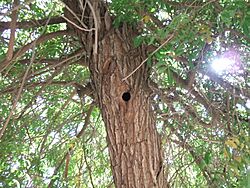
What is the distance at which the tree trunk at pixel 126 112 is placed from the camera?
176cm

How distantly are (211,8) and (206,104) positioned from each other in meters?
0.63

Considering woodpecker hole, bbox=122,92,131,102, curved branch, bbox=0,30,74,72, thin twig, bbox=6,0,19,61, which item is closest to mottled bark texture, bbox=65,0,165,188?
woodpecker hole, bbox=122,92,131,102

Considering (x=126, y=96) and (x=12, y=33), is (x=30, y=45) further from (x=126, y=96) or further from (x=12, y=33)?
(x=126, y=96)

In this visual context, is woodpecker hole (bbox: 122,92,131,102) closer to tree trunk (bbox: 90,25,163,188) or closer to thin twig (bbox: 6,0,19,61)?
tree trunk (bbox: 90,25,163,188)

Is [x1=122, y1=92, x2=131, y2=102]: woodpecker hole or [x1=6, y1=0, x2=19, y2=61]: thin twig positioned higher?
[x1=6, y1=0, x2=19, y2=61]: thin twig

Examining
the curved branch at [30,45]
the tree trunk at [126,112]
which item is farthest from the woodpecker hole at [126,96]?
the curved branch at [30,45]

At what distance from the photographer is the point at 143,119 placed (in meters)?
1.84

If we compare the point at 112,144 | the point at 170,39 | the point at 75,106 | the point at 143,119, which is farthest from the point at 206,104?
the point at 75,106

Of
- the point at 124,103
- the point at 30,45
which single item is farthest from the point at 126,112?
the point at 30,45

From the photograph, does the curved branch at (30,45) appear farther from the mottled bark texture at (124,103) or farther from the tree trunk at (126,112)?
the tree trunk at (126,112)

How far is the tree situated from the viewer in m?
A: 1.64

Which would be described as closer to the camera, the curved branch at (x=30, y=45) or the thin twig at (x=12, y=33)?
the thin twig at (x=12, y=33)

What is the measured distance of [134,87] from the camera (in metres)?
1.86

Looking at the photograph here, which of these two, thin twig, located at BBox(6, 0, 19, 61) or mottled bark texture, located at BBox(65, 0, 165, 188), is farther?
mottled bark texture, located at BBox(65, 0, 165, 188)
